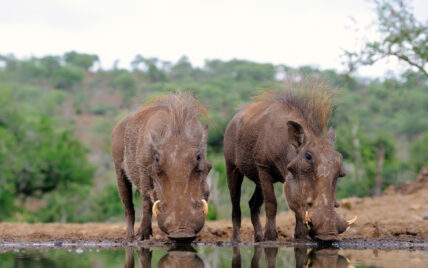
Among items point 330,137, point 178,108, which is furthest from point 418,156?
point 178,108

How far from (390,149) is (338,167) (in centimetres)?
2555

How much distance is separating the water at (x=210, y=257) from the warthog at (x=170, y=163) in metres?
0.34

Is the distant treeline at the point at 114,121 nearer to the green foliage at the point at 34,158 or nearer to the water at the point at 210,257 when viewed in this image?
the green foliage at the point at 34,158

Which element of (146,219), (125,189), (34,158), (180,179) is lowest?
(146,219)

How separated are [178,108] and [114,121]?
6348 centimetres

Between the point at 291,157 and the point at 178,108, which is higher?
the point at 178,108

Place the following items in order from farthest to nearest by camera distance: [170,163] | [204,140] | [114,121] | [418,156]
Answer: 1. [114,121]
2. [418,156]
3. [204,140]
4. [170,163]

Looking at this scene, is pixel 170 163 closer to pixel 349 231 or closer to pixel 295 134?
pixel 295 134

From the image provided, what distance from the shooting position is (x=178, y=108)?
6703mm

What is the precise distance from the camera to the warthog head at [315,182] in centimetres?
573

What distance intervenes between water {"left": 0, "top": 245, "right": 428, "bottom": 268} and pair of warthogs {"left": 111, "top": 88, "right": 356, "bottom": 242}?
279 millimetres

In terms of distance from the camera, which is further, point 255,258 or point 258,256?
point 258,256

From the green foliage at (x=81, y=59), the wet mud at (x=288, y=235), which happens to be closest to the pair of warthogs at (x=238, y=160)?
the wet mud at (x=288, y=235)

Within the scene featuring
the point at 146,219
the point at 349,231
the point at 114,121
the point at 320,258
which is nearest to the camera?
the point at 320,258
